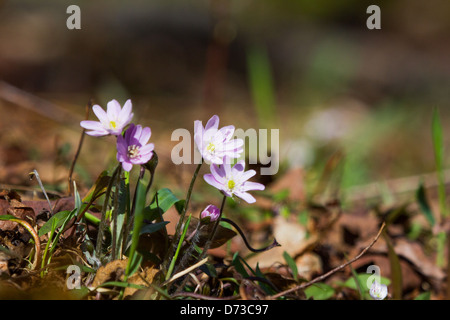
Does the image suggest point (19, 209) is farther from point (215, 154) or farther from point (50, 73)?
point (50, 73)

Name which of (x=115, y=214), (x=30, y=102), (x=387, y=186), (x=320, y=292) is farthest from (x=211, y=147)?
(x=387, y=186)

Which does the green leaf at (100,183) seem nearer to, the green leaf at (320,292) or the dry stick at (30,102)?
the green leaf at (320,292)

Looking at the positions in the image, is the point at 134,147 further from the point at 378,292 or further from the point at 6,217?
the point at 378,292

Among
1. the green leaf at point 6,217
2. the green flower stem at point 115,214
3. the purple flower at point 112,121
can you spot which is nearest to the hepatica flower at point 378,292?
the green flower stem at point 115,214

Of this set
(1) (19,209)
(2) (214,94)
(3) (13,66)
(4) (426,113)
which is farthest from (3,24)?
(1) (19,209)

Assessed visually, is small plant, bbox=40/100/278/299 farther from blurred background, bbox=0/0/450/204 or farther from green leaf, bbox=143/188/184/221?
blurred background, bbox=0/0/450/204

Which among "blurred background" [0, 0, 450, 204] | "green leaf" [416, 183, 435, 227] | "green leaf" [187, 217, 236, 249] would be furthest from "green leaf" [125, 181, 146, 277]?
"green leaf" [416, 183, 435, 227]

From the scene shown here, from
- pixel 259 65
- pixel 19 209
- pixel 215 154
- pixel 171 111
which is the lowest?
pixel 19 209
